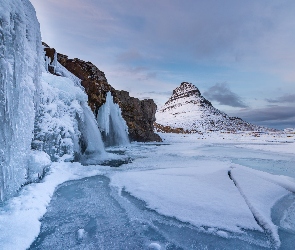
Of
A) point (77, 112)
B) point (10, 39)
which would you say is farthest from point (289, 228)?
point (77, 112)

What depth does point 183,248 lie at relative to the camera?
224 cm

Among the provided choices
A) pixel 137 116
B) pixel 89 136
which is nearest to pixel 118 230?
pixel 89 136

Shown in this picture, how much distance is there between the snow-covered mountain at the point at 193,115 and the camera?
91875 mm

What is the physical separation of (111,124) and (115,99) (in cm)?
246

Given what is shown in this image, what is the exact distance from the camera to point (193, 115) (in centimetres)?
11362

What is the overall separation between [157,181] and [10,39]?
397 centimetres

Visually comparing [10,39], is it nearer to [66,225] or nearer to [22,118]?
[22,118]

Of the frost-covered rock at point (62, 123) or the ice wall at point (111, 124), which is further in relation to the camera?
the ice wall at point (111, 124)

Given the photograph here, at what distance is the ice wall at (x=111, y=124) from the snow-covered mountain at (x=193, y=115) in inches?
2618

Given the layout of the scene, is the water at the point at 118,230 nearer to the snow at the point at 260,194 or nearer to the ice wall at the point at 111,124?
the snow at the point at 260,194

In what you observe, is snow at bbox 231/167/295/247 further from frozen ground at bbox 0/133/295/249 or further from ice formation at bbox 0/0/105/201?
ice formation at bbox 0/0/105/201

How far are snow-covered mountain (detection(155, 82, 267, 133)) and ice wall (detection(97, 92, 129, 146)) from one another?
218ft

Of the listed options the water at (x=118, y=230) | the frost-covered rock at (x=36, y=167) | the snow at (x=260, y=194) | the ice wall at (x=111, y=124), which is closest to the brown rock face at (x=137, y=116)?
the ice wall at (x=111, y=124)

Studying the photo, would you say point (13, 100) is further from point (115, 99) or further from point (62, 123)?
point (115, 99)
